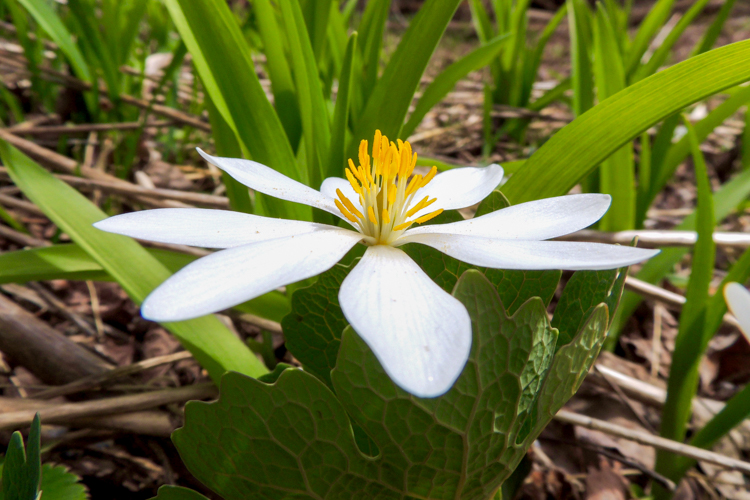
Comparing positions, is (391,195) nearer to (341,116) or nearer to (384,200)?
(384,200)

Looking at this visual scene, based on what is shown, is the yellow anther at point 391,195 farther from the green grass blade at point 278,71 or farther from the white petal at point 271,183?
the green grass blade at point 278,71

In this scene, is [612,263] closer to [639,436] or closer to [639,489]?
[639,436]

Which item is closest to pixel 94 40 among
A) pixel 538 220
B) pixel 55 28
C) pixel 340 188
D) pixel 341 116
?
pixel 55 28

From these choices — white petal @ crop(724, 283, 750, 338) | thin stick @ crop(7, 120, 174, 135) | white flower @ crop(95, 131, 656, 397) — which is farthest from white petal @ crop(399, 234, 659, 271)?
thin stick @ crop(7, 120, 174, 135)

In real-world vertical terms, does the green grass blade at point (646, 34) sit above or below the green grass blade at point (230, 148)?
above

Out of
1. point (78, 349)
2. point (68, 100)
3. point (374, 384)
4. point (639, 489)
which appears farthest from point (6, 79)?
point (639, 489)

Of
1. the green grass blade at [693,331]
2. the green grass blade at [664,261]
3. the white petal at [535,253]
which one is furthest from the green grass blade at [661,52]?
the white petal at [535,253]
